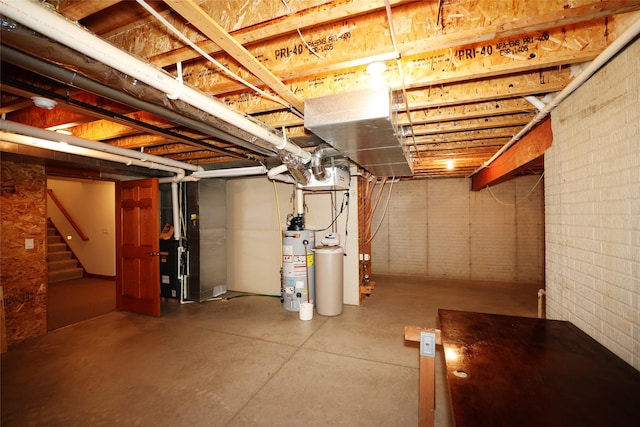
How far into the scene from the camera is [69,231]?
6680mm

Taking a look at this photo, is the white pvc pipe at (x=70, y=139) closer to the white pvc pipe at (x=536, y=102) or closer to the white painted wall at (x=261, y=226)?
the white painted wall at (x=261, y=226)

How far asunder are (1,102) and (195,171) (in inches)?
86.8

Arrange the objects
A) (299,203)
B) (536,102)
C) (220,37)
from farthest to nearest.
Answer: (299,203)
(536,102)
(220,37)

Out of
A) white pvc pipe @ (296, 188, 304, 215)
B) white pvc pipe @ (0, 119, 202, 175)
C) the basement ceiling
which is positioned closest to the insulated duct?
the basement ceiling

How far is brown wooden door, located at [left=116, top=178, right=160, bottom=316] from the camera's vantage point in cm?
382

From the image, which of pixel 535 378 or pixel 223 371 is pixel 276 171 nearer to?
pixel 223 371

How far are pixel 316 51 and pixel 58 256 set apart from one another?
26.6 ft

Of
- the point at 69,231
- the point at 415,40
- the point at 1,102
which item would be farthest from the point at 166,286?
the point at 415,40

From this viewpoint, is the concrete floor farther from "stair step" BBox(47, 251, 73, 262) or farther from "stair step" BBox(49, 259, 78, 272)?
"stair step" BBox(47, 251, 73, 262)

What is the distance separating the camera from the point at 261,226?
4859mm

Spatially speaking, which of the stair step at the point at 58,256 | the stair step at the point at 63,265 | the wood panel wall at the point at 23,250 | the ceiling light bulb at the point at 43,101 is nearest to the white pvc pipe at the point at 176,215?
the wood panel wall at the point at 23,250

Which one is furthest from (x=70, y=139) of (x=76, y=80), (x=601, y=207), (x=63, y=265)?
(x=63, y=265)

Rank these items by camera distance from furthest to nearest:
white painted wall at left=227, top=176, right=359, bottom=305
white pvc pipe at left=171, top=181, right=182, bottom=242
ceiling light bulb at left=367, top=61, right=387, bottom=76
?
white painted wall at left=227, top=176, right=359, bottom=305
white pvc pipe at left=171, top=181, right=182, bottom=242
ceiling light bulb at left=367, top=61, right=387, bottom=76

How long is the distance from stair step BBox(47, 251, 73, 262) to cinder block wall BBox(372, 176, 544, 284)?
7.58 metres
